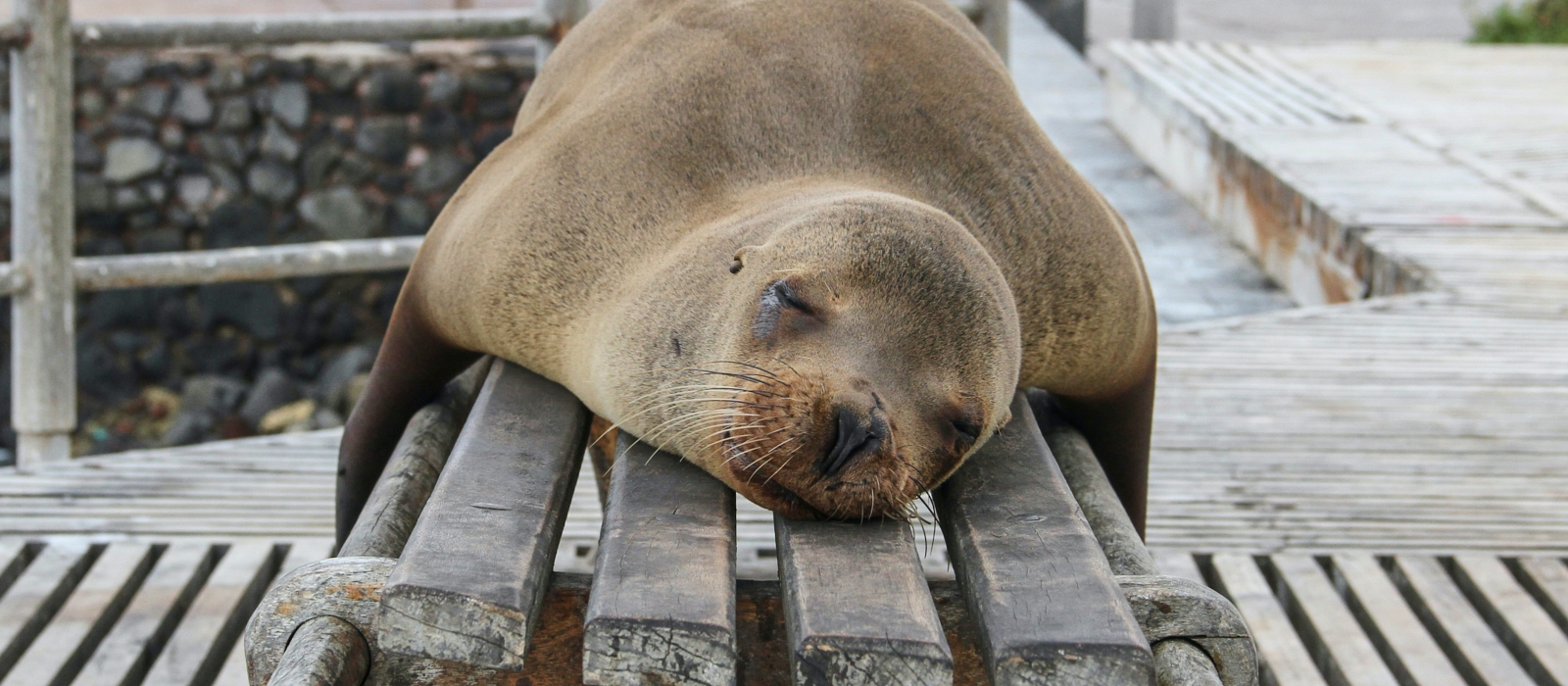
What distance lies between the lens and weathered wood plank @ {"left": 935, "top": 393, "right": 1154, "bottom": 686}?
5.27ft

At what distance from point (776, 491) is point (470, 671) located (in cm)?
44

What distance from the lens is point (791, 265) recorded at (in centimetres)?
209

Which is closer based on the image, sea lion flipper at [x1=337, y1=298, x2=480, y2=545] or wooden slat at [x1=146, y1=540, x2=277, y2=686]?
sea lion flipper at [x1=337, y1=298, x2=480, y2=545]

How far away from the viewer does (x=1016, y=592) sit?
175 cm

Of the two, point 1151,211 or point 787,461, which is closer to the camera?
point 787,461

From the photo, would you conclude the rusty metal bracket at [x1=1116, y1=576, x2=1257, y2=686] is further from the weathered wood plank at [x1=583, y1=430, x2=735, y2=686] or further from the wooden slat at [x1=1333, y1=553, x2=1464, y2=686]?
the wooden slat at [x1=1333, y1=553, x2=1464, y2=686]

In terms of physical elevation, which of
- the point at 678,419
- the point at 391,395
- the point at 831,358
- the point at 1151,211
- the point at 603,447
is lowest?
the point at 1151,211

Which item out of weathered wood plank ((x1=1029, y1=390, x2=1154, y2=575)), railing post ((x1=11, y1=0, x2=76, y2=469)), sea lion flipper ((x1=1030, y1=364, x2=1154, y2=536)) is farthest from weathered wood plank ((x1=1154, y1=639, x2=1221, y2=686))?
railing post ((x1=11, y1=0, x2=76, y2=469))

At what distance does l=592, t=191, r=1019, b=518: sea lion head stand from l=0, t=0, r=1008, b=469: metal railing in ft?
9.60

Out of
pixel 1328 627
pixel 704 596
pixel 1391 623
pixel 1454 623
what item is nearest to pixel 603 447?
pixel 704 596

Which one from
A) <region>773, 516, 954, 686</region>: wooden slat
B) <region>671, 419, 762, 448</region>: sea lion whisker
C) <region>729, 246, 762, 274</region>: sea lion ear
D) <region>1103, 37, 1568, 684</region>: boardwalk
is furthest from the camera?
<region>1103, 37, 1568, 684</region>: boardwalk

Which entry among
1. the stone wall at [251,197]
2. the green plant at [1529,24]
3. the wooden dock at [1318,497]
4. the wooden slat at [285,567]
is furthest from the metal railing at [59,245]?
the green plant at [1529,24]

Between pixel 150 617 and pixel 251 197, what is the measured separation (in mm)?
6697

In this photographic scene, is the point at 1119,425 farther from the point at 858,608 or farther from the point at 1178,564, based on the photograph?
the point at 858,608
